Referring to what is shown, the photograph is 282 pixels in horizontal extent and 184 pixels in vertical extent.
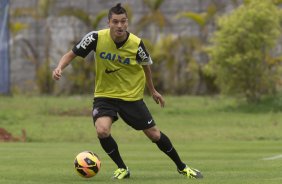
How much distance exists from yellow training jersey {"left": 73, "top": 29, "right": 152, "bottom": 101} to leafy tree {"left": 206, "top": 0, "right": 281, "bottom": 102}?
18.3 meters

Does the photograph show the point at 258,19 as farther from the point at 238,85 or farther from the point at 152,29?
the point at 152,29

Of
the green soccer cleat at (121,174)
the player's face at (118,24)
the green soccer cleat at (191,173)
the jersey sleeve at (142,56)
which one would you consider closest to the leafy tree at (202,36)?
the jersey sleeve at (142,56)

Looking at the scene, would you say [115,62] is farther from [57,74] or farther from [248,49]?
[248,49]

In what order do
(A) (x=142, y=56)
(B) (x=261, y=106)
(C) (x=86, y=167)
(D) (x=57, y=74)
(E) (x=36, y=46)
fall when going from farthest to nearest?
(E) (x=36, y=46) → (B) (x=261, y=106) → (A) (x=142, y=56) → (C) (x=86, y=167) → (D) (x=57, y=74)

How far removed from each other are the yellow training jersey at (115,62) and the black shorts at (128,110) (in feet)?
0.22

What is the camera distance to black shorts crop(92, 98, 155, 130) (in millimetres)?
11742

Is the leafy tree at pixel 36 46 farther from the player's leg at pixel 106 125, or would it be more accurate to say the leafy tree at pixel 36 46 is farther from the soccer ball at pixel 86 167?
the soccer ball at pixel 86 167

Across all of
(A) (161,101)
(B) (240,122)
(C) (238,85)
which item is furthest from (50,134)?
(A) (161,101)

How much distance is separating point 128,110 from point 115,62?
0.64 m

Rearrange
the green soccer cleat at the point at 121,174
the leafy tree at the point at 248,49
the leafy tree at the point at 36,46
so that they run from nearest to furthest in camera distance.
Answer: the green soccer cleat at the point at 121,174 < the leafy tree at the point at 248,49 < the leafy tree at the point at 36,46

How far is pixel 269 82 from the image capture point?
3083 centimetres

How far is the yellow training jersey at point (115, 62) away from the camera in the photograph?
11.7 metres

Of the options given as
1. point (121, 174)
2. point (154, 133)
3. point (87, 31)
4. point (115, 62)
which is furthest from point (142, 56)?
point (87, 31)

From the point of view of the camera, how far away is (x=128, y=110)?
1182 cm
